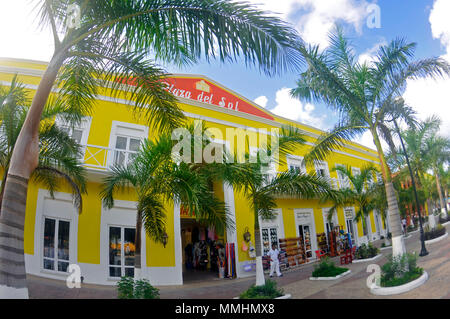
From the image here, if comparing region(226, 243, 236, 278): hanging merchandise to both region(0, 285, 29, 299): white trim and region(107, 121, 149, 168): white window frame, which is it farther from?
region(0, 285, 29, 299): white trim

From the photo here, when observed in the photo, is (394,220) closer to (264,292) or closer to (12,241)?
(264,292)

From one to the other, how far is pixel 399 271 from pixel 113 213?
7889 millimetres

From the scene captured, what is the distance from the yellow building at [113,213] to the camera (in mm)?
6609

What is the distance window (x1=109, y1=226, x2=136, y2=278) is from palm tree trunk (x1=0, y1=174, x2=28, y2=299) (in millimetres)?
4437

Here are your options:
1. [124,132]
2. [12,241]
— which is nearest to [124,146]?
[124,132]

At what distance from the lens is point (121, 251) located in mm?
7672

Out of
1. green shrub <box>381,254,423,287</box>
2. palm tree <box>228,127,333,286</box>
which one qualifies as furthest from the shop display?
green shrub <box>381,254,423,287</box>

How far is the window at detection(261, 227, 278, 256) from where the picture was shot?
499 inches

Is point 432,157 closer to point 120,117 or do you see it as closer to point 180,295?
point 180,295

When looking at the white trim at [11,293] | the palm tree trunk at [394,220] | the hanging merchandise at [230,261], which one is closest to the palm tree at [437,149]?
the palm tree trunk at [394,220]

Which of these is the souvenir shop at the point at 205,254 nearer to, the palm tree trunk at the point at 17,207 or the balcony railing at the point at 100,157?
the balcony railing at the point at 100,157
